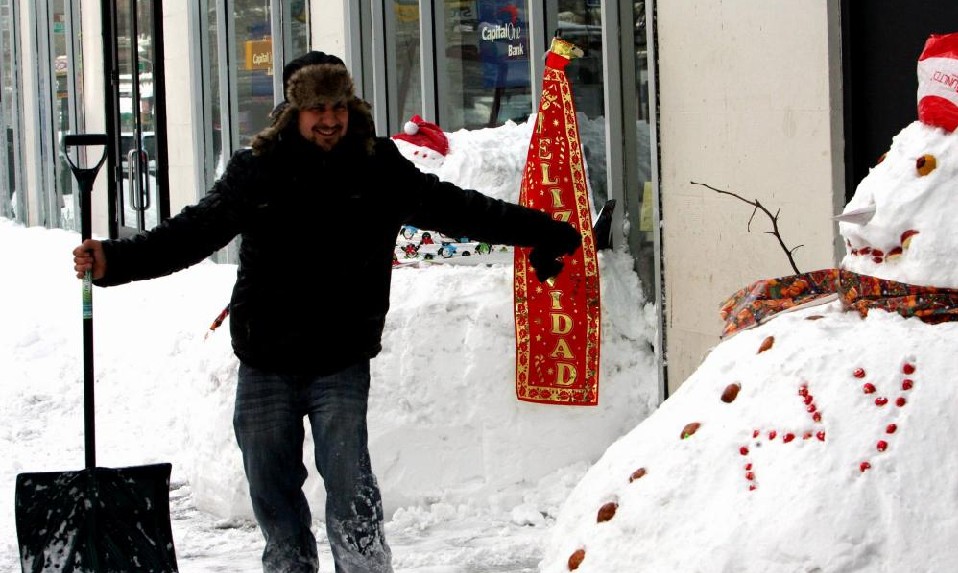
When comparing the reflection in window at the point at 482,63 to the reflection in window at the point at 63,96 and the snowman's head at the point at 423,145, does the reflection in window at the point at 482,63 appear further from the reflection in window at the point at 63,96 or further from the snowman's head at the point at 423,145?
the reflection in window at the point at 63,96

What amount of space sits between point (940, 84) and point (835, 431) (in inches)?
34.3

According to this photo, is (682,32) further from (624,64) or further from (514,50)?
(514,50)

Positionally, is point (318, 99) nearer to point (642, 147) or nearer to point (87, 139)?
point (87, 139)

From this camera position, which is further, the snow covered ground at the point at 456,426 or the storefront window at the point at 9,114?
the storefront window at the point at 9,114

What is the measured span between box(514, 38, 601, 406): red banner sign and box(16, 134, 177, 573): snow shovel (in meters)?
2.17

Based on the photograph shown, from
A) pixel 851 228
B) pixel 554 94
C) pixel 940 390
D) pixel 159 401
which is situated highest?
pixel 554 94

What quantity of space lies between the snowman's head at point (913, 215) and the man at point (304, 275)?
148 cm

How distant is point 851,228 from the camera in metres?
3.62

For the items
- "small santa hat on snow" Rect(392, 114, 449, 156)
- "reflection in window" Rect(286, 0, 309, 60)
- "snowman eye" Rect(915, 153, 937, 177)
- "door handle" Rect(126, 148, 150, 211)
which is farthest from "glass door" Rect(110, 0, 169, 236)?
"snowman eye" Rect(915, 153, 937, 177)

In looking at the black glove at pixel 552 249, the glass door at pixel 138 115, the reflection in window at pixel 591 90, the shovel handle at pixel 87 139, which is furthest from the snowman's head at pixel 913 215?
the glass door at pixel 138 115

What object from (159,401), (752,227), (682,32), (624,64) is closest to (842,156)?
(752,227)

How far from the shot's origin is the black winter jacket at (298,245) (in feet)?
14.4

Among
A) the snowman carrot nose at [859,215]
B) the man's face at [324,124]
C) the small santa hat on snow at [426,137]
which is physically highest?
the small santa hat on snow at [426,137]

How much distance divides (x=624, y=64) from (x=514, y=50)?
1.51 m
